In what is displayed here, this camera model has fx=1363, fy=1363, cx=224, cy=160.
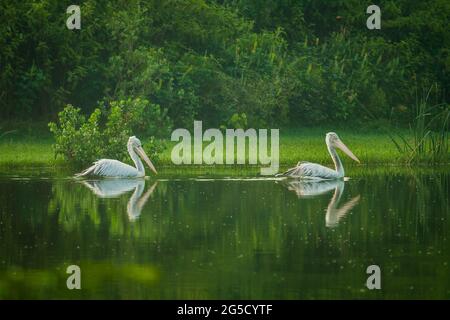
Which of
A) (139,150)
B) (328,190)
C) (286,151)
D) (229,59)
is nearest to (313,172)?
(328,190)

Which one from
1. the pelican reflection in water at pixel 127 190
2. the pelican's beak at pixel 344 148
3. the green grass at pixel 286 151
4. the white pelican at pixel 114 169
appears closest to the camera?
the pelican reflection in water at pixel 127 190

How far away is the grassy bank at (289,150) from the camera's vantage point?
22906mm

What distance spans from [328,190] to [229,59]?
1112cm

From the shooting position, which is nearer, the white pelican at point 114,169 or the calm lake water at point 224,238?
the calm lake water at point 224,238

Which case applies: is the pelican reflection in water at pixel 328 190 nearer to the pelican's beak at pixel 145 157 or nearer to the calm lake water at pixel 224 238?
the calm lake water at pixel 224 238

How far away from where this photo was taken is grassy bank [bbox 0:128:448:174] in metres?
22.9

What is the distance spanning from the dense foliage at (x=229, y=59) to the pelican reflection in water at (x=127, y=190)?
6201 millimetres

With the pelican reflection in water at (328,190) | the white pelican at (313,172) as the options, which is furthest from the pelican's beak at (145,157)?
the pelican reflection in water at (328,190)

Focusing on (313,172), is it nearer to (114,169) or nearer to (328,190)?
(328,190)

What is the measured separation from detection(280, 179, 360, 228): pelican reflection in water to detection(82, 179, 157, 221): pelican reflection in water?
2086 millimetres

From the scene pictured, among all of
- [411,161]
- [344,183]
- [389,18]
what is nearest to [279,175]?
[344,183]
